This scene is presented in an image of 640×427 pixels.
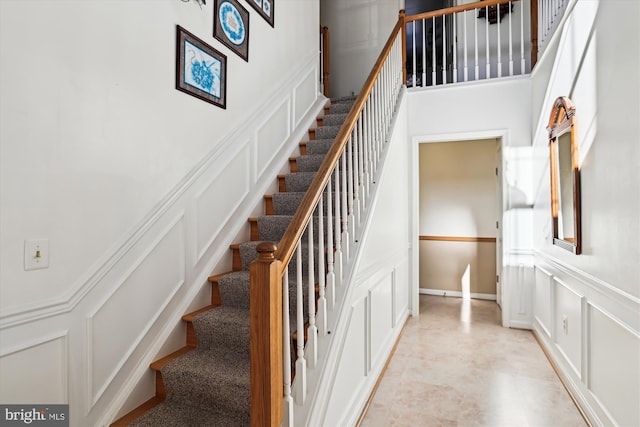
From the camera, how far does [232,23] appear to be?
8.95 feet

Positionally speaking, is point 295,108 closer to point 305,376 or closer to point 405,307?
point 405,307

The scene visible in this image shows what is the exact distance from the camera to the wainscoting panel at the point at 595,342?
1683 millimetres

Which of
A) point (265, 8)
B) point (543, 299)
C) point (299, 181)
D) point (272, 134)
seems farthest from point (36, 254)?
point (543, 299)

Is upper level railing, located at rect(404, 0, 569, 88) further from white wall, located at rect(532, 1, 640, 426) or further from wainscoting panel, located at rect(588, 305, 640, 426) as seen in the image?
wainscoting panel, located at rect(588, 305, 640, 426)

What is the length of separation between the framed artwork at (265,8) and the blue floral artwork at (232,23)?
31cm

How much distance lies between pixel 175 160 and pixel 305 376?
1472 millimetres

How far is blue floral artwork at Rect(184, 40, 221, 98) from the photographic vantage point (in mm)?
2266

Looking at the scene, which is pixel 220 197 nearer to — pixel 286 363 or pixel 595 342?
pixel 286 363

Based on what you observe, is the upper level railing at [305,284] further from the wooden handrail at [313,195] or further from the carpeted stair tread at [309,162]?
the carpeted stair tread at [309,162]

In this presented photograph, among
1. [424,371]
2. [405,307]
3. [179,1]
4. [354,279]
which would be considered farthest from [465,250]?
[179,1]

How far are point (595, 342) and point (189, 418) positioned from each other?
2335 millimetres

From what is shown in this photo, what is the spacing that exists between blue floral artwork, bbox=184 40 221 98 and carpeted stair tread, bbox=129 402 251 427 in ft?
6.26

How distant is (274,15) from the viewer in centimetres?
340

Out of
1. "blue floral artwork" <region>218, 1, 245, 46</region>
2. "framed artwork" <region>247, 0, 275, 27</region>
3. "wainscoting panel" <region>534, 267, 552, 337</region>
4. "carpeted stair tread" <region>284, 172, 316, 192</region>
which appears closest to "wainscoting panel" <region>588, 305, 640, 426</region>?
"wainscoting panel" <region>534, 267, 552, 337</region>
